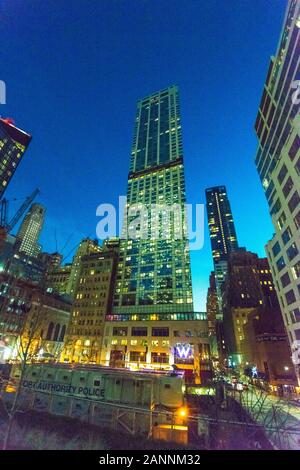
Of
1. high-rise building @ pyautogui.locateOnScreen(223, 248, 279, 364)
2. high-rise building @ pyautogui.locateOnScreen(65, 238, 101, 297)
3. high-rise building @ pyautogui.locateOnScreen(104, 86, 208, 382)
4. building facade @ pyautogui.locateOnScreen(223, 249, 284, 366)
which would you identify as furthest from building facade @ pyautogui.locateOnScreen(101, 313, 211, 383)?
high-rise building @ pyautogui.locateOnScreen(65, 238, 101, 297)

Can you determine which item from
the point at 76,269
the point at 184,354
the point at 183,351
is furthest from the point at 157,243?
the point at 76,269

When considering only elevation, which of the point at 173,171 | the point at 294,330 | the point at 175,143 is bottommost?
the point at 294,330

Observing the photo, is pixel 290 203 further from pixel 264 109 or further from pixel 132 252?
pixel 132 252

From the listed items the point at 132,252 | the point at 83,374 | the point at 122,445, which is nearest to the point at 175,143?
the point at 132,252

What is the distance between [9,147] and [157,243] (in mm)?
108848

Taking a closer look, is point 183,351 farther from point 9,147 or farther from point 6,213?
point 9,147

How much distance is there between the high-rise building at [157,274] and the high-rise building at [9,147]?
72220mm

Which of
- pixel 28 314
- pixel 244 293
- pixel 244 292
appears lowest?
pixel 28 314

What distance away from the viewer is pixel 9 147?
135500 millimetres

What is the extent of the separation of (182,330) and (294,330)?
145 ft

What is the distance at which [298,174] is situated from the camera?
40219 millimetres

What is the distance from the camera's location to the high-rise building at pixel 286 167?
1652 inches

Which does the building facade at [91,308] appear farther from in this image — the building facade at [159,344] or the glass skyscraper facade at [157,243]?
the building facade at [159,344]

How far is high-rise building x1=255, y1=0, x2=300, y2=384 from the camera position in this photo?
41969 mm
